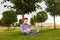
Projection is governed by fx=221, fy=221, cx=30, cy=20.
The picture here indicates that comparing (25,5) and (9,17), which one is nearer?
(25,5)

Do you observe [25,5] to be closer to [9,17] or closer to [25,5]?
[25,5]

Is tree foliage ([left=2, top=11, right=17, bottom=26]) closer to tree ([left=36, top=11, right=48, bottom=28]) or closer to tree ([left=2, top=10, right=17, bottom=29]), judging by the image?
tree ([left=2, top=10, right=17, bottom=29])

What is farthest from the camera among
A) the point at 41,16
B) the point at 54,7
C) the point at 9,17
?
the point at 41,16

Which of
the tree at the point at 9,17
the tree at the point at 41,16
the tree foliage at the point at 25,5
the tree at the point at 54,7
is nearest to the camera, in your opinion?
the tree foliage at the point at 25,5

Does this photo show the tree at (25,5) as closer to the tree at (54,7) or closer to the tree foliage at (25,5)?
the tree foliage at (25,5)

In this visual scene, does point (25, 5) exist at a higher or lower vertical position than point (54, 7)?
lower

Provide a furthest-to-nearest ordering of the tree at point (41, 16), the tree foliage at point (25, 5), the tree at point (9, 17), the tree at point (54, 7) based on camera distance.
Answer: the tree at point (41, 16) < the tree at point (9, 17) < the tree at point (54, 7) < the tree foliage at point (25, 5)

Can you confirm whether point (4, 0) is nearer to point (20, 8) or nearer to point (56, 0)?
point (20, 8)

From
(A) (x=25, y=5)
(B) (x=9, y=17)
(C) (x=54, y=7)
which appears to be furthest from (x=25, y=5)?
(B) (x=9, y=17)

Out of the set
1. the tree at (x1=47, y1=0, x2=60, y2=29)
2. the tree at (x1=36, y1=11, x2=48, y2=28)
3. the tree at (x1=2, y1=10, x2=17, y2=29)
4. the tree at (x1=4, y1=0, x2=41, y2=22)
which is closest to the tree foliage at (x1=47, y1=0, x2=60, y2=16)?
the tree at (x1=47, y1=0, x2=60, y2=29)

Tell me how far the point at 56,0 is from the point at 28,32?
4422 centimetres

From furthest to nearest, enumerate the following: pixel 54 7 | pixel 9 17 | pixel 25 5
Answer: pixel 9 17 < pixel 54 7 < pixel 25 5

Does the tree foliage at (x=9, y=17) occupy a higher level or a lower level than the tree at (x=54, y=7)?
lower

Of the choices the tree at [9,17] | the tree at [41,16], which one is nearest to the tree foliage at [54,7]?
the tree at [41,16]
